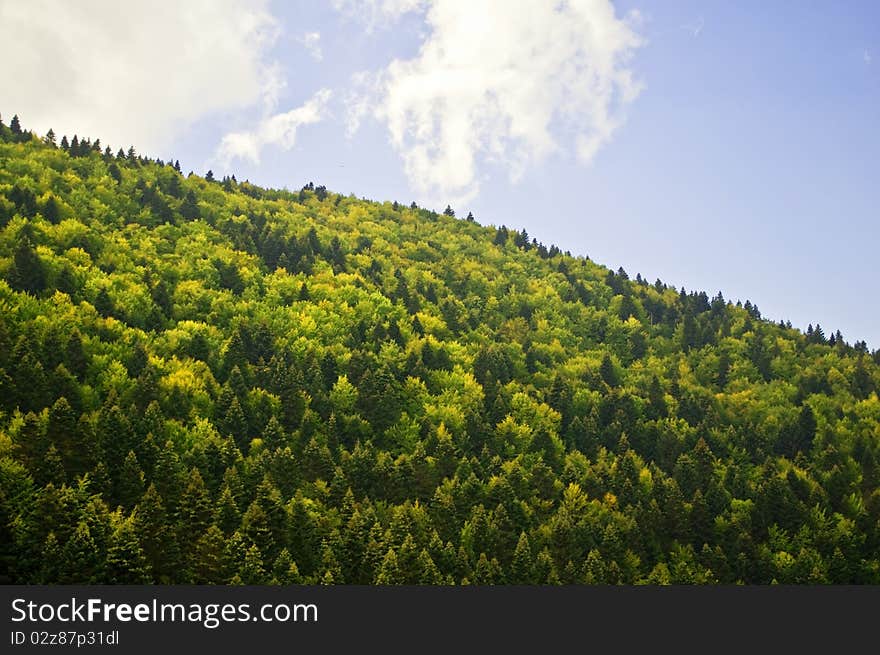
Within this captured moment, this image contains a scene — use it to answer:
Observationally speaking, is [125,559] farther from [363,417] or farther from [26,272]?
[26,272]

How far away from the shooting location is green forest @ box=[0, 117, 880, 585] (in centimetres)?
7944

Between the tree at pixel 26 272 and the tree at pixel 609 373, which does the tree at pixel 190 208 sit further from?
the tree at pixel 609 373

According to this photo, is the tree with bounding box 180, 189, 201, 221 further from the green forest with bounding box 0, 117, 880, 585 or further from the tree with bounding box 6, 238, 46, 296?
the tree with bounding box 6, 238, 46, 296

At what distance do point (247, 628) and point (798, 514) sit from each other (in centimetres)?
8074

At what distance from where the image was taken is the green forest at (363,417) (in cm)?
7944

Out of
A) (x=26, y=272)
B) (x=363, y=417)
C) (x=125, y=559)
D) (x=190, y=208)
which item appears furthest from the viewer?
(x=190, y=208)

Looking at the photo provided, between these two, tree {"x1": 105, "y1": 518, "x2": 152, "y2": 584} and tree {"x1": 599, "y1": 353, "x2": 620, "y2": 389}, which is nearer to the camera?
tree {"x1": 105, "y1": 518, "x2": 152, "y2": 584}

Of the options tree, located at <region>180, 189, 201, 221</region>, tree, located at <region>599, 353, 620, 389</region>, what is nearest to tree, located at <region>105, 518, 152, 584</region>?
tree, located at <region>599, 353, 620, 389</region>

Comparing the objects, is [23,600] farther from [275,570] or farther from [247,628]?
[275,570]

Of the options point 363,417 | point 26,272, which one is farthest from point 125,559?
point 26,272

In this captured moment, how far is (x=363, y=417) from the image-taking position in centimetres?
11562

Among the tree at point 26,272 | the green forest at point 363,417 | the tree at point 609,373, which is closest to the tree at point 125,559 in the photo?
the green forest at point 363,417

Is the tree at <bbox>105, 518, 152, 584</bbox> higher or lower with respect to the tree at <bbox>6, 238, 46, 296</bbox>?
lower

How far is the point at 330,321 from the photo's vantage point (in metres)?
140
